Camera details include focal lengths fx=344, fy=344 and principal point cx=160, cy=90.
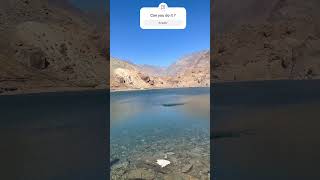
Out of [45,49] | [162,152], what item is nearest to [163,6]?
[162,152]

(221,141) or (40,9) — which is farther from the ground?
(40,9)

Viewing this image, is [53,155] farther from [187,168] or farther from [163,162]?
[187,168]

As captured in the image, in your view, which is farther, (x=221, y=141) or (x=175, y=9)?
(x=221, y=141)

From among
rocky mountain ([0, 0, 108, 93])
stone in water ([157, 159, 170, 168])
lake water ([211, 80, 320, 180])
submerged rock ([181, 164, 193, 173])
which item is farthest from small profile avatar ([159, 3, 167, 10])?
rocky mountain ([0, 0, 108, 93])

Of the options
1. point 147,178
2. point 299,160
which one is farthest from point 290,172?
point 147,178

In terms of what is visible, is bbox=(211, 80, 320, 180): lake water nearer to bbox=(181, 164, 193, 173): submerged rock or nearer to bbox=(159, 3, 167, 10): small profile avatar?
bbox=(181, 164, 193, 173): submerged rock

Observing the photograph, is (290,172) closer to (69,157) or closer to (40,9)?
(69,157)
